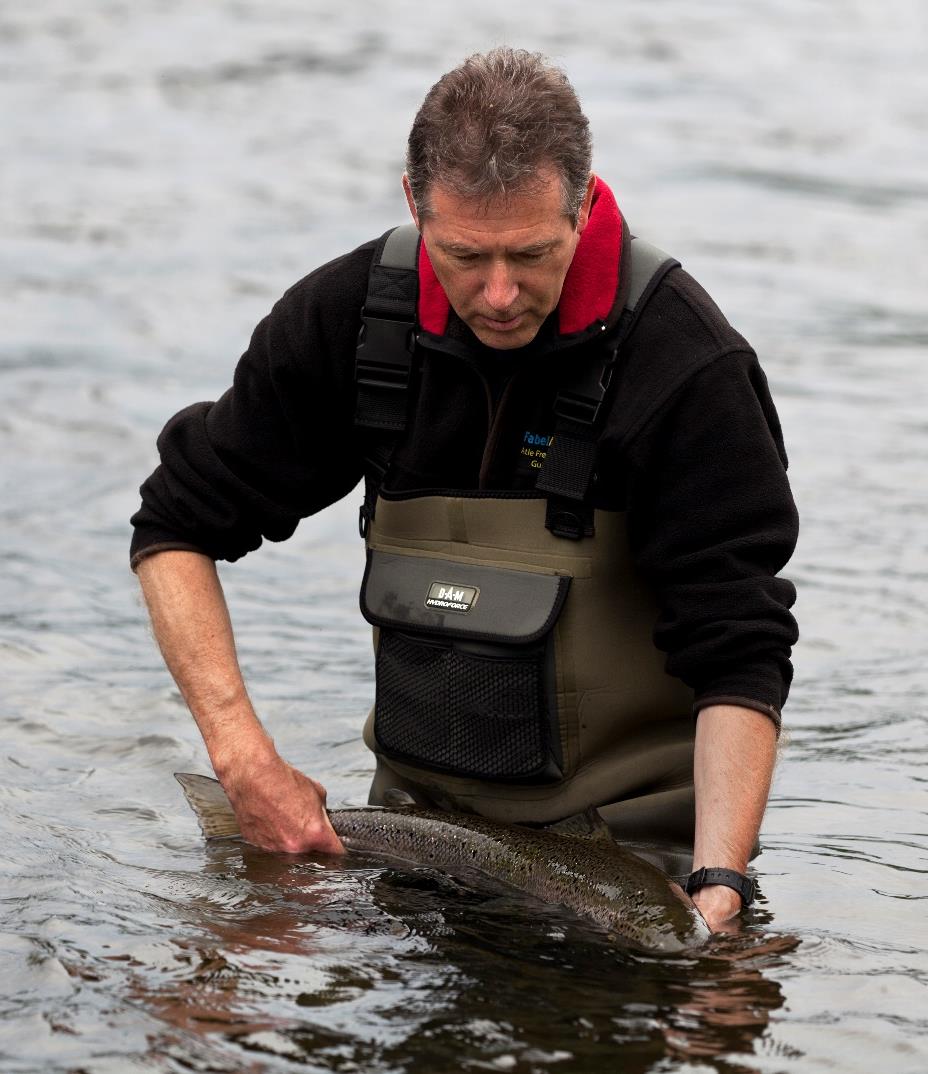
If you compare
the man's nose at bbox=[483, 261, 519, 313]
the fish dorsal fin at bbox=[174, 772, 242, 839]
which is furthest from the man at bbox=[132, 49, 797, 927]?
the fish dorsal fin at bbox=[174, 772, 242, 839]

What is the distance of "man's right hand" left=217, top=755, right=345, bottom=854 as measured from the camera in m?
4.43

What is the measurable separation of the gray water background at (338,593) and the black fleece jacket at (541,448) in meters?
0.80

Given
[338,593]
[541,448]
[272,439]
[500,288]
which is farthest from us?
[338,593]

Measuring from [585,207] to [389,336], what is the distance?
23.7 inches

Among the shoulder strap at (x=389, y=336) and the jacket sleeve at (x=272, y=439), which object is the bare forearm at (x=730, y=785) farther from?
the jacket sleeve at (x=272, y=439)

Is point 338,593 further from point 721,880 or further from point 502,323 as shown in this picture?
point 721,880

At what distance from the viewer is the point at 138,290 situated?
570 inches

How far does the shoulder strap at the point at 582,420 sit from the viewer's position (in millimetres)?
4254

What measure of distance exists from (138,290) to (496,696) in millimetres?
10593

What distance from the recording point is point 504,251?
401cm

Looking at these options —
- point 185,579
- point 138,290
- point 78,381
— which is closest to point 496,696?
point 185,579

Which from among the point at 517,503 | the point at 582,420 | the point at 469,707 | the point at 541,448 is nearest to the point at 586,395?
the point at 582,420

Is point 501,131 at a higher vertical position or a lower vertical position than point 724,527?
higher

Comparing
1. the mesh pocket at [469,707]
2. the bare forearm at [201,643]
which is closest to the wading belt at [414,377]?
the mesh pocket at [469,707]
